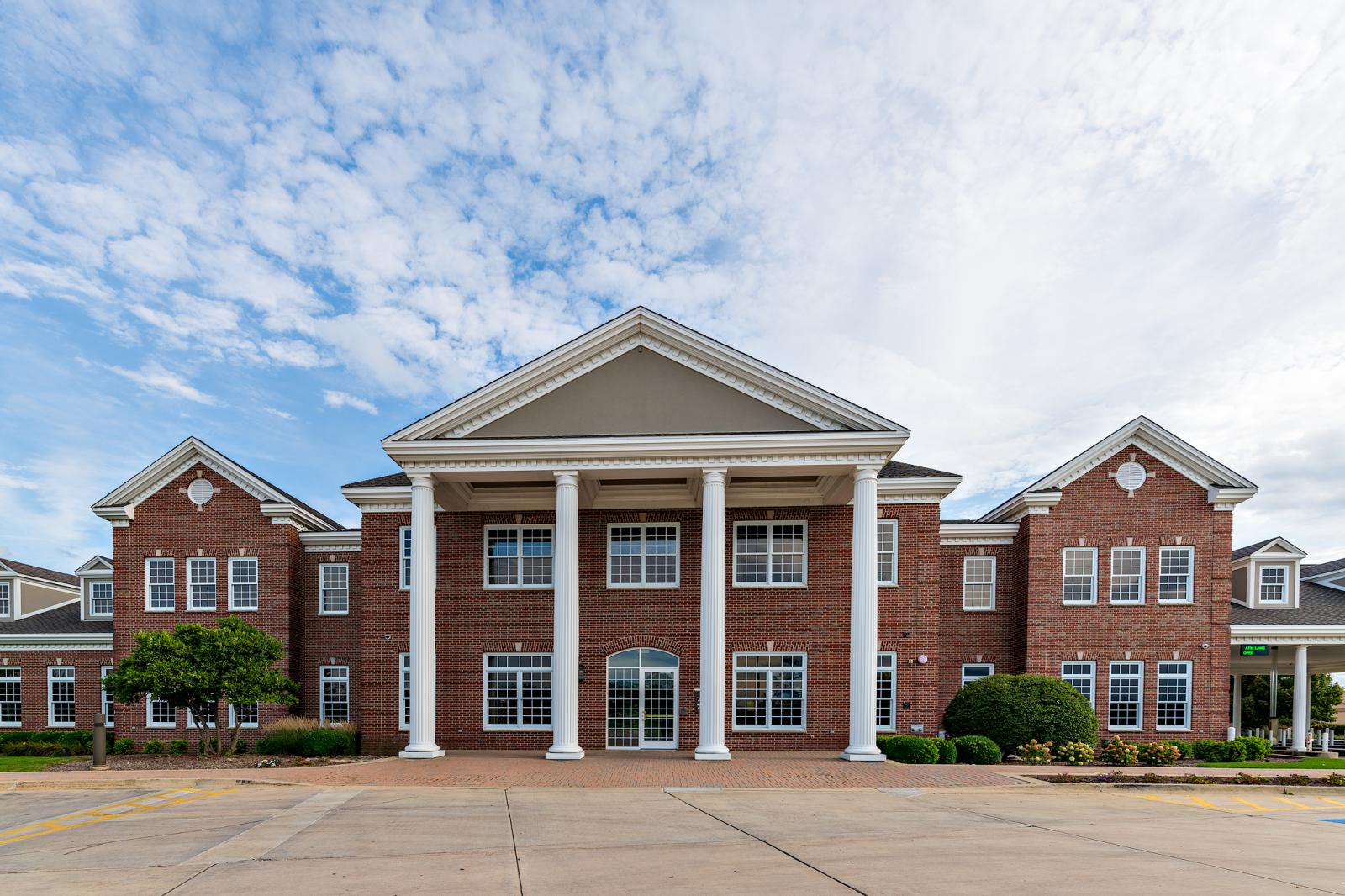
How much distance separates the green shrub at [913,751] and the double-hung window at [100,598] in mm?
30930

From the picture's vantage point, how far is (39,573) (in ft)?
119

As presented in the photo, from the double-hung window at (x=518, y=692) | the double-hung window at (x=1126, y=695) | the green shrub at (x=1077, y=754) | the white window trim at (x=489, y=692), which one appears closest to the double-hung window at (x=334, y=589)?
the white window trim at (x=489, y=692)

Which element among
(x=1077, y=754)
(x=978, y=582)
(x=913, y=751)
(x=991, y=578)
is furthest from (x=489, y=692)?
(x=991, y=578)

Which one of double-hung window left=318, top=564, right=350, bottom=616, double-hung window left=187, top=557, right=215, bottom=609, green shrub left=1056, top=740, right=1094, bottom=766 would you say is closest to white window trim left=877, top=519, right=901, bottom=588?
green shrub left=1056, top=740, right=1094, bottom=766

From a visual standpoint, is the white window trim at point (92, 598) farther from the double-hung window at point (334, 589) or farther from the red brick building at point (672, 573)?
the double-hung window at point (334, 589)

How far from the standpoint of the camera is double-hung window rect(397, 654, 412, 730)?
23.2m

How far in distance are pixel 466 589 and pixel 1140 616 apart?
73.5 ft

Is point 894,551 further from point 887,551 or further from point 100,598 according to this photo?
point 100,598

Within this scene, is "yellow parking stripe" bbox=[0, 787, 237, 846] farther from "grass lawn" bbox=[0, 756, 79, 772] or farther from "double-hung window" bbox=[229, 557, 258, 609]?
"double-hung window" bbox=[229, 557, 258, 609]

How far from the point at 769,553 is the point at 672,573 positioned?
3040mm

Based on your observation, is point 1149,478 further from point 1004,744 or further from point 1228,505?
point 1004,744

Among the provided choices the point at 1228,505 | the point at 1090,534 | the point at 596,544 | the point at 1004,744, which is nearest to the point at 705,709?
the point at 596,544

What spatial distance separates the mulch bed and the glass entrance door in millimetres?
6786

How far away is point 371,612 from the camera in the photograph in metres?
24.1
